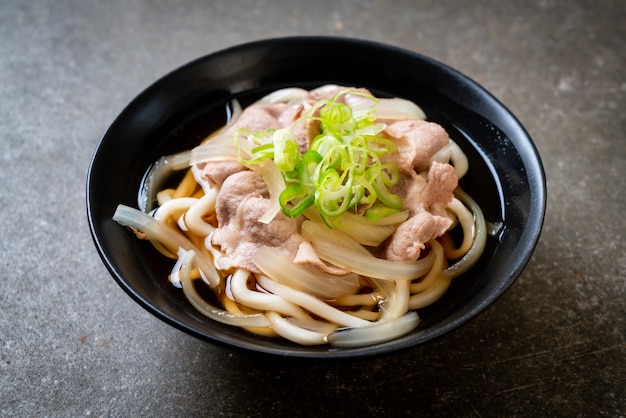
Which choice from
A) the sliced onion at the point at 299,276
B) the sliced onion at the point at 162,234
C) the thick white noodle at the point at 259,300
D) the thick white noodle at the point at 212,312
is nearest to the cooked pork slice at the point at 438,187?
the sliced onion at the point at 299,276

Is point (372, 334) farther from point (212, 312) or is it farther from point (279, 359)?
point (212, 312)

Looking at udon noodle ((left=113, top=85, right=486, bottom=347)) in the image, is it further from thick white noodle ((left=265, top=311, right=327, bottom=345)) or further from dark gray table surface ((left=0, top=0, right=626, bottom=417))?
dark gray table surface ((left=0, top=0, right=626, bottom=417))

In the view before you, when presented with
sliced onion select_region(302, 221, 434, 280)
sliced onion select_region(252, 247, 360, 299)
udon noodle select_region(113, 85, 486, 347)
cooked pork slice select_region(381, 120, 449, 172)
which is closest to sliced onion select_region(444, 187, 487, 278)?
udon noodle select_region(113, 85, 486, 347)

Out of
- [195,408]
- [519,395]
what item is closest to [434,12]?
[519,395]

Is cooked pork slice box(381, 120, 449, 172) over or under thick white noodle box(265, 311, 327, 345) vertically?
over

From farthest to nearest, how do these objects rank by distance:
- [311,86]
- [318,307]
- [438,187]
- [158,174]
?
1. [311,86]
2. [158,174]
3. [438,187]
4. [318,307]

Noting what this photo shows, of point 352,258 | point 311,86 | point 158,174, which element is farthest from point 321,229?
point 311,86
